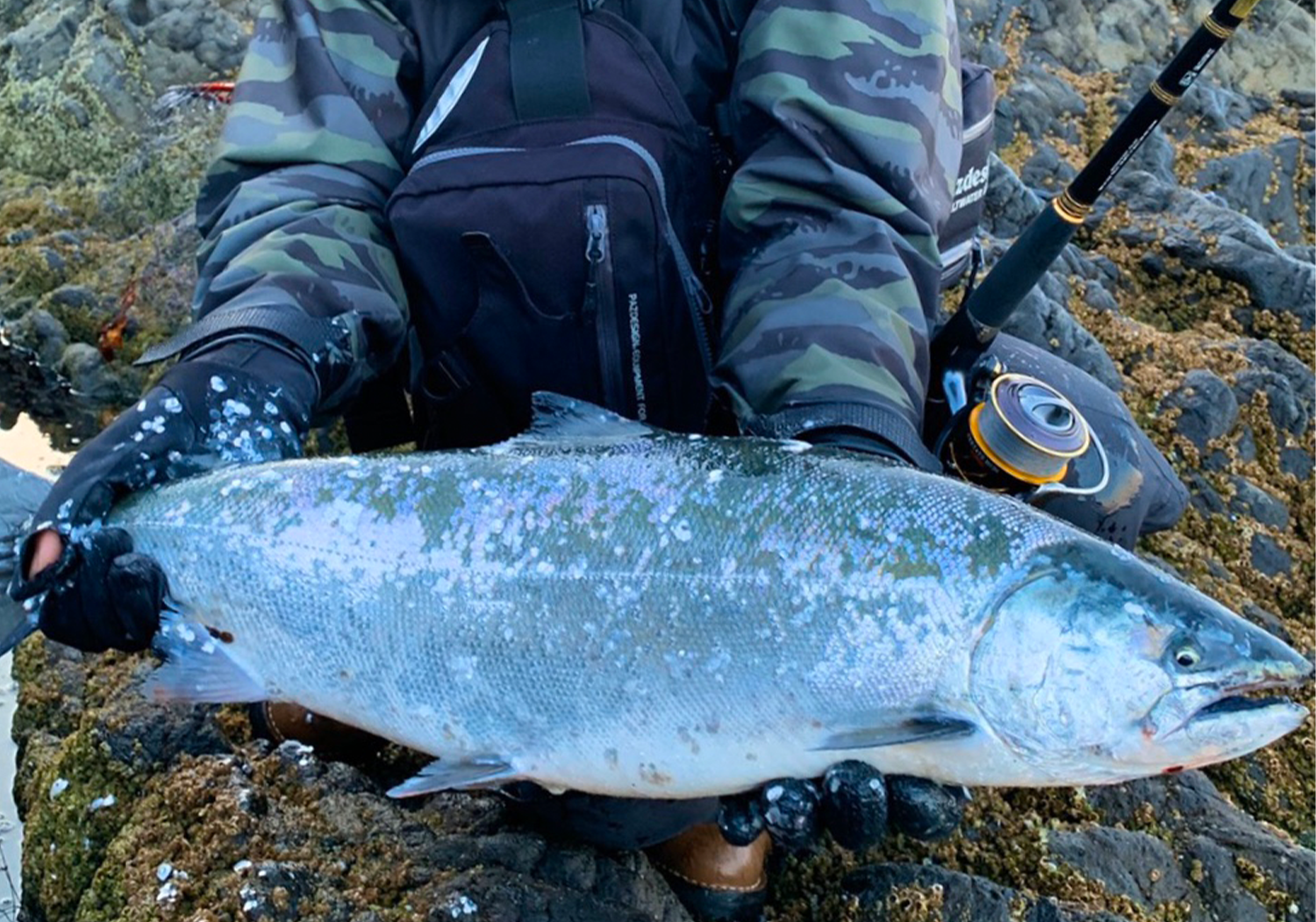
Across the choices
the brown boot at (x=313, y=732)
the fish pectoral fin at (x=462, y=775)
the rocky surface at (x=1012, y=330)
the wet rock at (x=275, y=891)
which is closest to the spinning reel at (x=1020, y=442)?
the rocky surface at (x=1012, y=330)

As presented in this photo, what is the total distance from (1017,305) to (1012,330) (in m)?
2.73

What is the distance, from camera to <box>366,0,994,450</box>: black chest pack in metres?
3.80

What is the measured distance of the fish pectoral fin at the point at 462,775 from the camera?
2.84 meters

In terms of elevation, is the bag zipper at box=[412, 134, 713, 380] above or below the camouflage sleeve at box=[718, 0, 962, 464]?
below

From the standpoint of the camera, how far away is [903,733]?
8.37ft

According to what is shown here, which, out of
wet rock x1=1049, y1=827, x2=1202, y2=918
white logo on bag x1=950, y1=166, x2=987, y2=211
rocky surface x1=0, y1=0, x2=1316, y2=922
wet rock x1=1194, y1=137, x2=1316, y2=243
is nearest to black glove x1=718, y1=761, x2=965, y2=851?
rocky surface x1=0, y1=0, x2=1316, y2=922

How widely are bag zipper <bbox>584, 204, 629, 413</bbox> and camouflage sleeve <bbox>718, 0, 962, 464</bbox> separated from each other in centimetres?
38

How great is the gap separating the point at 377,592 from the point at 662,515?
70 centimetres

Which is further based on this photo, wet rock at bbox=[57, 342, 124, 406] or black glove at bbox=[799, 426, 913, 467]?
wet rock at bbox=[57, 342, 124, 406]

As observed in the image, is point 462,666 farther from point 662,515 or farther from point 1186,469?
point 1186,469

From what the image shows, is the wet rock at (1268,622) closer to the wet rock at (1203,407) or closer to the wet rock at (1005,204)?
the wet rock at (1203,407)

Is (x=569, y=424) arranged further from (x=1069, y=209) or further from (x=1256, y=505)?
(x=1256, y=505)

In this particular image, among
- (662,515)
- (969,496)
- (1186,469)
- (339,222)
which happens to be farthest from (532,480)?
(1186,469)

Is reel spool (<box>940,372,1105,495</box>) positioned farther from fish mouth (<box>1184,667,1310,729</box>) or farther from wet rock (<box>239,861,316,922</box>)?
wet rock (<box>239,861,316,922</box>)
